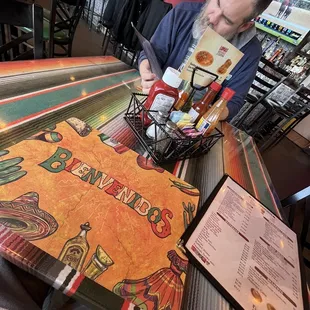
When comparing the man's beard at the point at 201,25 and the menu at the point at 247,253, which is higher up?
the man's beard at the point at 201,25

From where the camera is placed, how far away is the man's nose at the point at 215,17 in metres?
0.94

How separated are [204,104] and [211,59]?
0.52 feet

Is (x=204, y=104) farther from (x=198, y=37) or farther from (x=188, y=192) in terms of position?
(x=198, y=37)

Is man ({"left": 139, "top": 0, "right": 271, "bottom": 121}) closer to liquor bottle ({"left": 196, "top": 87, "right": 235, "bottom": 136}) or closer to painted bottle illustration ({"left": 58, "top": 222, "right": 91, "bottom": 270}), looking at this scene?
liquor bottle ({"left": 196, "top": 87, "right": 235, "bottom": 136})

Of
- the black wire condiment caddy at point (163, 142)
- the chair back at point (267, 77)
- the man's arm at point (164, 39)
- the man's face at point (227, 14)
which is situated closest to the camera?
the black wire condiment caddy at point (163, 142)

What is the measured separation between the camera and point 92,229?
36 centimetres

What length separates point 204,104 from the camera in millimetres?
778

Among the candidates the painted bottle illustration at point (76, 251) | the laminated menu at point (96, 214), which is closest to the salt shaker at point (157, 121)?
the laminated menu at point (96, 214)

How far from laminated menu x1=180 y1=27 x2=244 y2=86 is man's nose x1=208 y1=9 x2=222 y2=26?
1.21ft

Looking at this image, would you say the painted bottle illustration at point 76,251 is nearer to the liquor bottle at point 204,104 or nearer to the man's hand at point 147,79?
the liquor bottle at point 204,104

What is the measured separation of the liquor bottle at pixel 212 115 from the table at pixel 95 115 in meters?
0.12

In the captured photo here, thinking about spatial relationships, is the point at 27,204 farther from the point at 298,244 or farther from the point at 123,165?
the point at 298,244

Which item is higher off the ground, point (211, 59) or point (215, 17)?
point (215, 17)

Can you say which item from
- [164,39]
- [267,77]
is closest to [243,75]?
[164,39]
